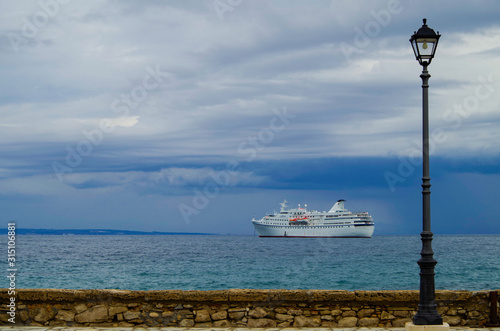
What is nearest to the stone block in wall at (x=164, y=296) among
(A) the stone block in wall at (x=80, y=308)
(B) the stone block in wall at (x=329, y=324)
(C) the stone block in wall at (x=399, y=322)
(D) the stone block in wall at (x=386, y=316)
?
(A) the stone block in wall at (x=80, y=308)

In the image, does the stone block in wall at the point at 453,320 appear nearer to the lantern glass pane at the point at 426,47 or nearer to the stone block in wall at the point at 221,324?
the stone block in wall at the point at 221,324

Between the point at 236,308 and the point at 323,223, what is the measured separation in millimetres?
116705

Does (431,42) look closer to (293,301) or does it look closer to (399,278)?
(293,301)

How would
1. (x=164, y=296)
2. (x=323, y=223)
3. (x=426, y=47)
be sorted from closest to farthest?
(x=426, y=47) → (x=164, y=296) → (x=323, y=223)

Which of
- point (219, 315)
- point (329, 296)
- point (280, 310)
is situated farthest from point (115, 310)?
point (329, 296)

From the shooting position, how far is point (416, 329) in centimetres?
797

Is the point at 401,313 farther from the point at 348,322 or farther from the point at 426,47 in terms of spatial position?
the point at 426,47

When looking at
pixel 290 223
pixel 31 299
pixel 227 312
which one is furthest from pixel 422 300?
pixel 290 223

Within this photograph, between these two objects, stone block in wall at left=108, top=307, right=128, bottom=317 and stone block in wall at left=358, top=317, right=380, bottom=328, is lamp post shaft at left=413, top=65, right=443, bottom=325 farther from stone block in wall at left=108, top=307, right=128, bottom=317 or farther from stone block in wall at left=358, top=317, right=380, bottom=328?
stone block in wall at left=108, top=307, right=128, bottom=317

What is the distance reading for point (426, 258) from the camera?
8.28 m

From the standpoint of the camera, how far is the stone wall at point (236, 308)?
9406 mm

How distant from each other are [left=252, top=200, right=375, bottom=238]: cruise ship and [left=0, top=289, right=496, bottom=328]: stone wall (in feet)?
379

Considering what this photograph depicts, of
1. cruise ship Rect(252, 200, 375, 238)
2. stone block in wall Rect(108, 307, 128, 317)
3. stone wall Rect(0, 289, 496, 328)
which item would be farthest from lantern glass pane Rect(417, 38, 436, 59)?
cruise ship Rect(252, 200, 375, 238)

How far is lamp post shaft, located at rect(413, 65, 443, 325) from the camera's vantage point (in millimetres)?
8109
